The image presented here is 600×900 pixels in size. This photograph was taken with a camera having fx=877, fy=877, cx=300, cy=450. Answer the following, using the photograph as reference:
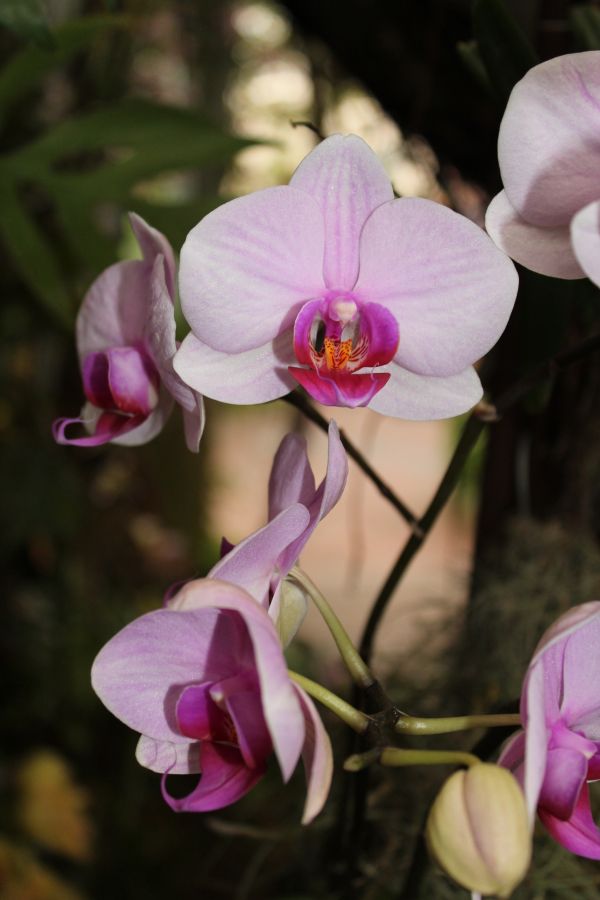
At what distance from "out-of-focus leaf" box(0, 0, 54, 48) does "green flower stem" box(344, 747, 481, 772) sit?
454 mm

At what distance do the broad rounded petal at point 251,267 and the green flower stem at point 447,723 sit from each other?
17 centimetres

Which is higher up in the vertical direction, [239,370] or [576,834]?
[239,370]

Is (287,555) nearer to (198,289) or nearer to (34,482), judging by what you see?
(198,289)

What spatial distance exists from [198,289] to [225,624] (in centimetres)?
14

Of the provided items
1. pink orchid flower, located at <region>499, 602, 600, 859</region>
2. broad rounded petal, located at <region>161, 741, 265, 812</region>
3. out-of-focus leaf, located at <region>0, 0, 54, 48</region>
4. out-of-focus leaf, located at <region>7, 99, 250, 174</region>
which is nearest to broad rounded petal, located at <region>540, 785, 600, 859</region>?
pink orchid flower, located at <region>499, 602, 600, 859</region>

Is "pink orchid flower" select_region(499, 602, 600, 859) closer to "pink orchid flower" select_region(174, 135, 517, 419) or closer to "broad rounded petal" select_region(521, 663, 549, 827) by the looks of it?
"broad rounded petal" select_region(521, 663, 549, 827)

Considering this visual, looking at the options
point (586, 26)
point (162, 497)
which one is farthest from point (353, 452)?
point (162, 497)

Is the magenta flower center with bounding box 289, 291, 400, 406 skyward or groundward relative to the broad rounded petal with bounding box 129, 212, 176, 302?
groundward

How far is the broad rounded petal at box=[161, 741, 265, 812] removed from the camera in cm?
34

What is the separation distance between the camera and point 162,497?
2.09 m

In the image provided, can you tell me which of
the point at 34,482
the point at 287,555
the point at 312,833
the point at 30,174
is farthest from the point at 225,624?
the point at 34,482

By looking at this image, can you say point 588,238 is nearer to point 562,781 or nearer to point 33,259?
point 562,781

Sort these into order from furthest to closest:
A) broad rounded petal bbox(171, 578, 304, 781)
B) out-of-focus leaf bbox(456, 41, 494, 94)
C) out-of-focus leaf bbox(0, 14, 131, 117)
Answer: out-of-focus leaf bbox(0, 14, 131, 117), out-of-focus leaf bbox(456, 41, 494, 94), broad rounded petal bbox(171, 578, 304, 781)

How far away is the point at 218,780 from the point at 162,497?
5.80 feet
